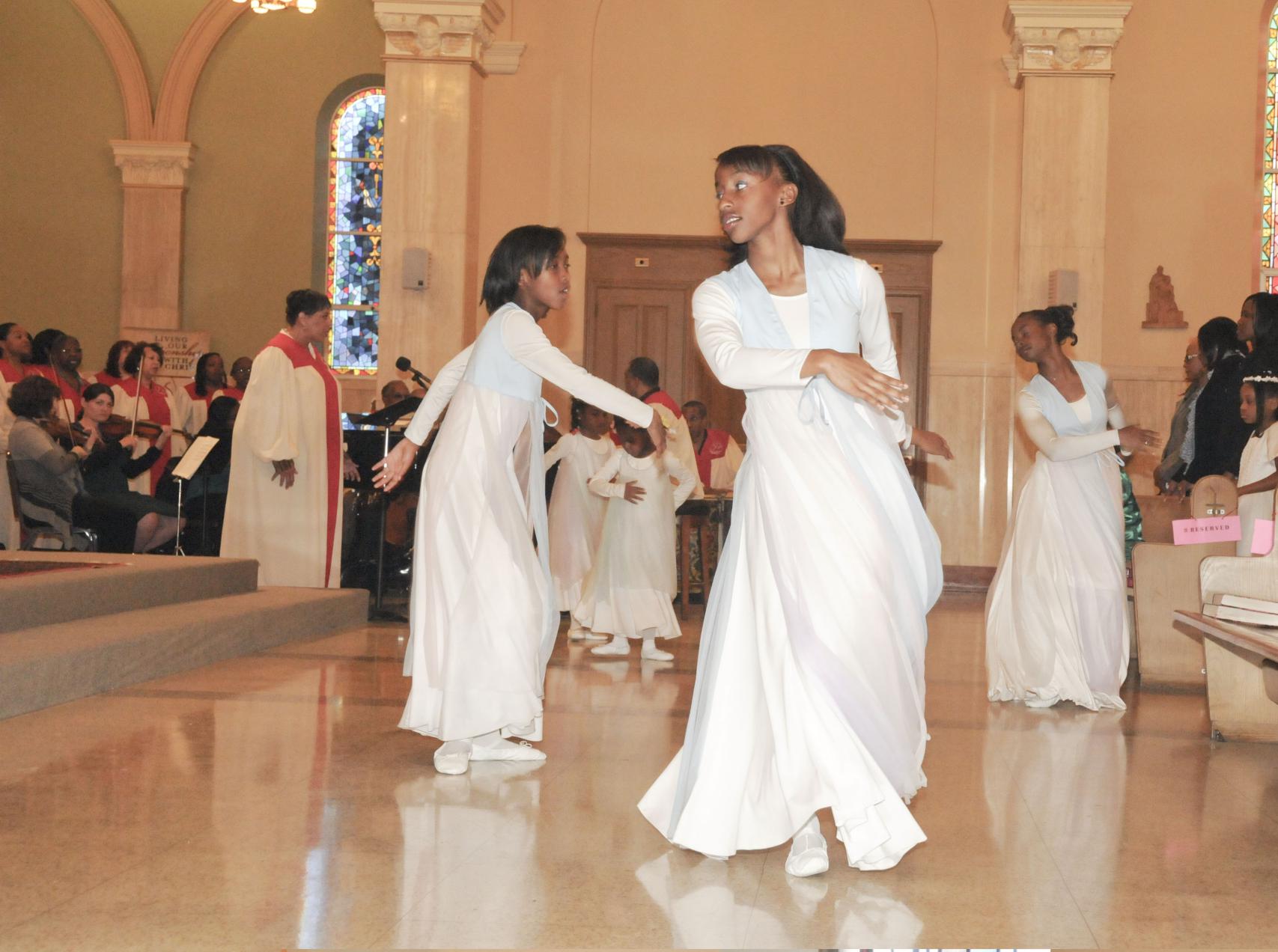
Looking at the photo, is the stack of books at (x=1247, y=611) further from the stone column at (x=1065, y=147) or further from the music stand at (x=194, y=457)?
the stone column at (x=1065, y=147)

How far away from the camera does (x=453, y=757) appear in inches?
181

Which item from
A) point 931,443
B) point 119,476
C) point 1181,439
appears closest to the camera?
point 931,443

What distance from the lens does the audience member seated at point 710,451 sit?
38.2 feet

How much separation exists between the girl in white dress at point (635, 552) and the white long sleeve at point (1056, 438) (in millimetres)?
2214

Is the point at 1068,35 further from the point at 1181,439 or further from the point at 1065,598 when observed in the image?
the point at 1065,598

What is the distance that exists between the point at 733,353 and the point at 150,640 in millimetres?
3909

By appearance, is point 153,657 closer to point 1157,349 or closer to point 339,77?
point 1157,349

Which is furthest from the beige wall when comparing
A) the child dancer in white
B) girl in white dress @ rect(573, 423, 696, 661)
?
girl in white dress @ rect(573, 423, 696, 661)

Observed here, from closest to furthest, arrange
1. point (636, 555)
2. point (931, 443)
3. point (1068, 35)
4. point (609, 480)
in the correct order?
point (931, 443) < point (636, 555) < point (609, 480) < point (1068, 35)

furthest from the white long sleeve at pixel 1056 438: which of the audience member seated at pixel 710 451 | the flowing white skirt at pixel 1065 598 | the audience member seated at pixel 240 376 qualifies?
the audience member seated at pixel 240 376

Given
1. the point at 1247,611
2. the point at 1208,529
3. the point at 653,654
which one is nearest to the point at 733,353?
the point at 1247,611

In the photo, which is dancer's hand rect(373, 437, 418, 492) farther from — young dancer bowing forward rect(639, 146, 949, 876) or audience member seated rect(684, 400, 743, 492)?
audience member seated rect(684, 400, 743, 492)

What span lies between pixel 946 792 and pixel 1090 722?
1.85 meters

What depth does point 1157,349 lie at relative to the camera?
41.3ft
